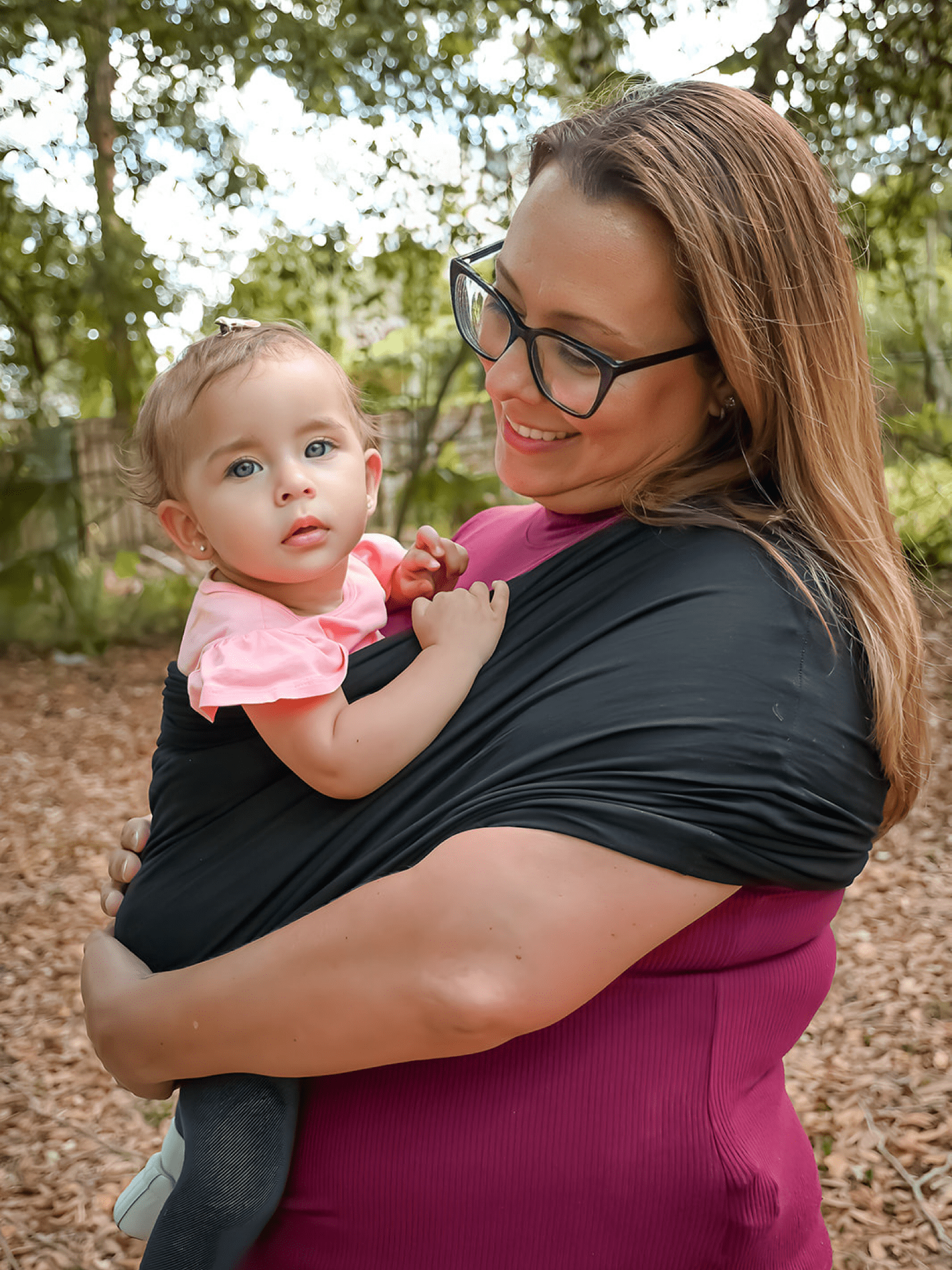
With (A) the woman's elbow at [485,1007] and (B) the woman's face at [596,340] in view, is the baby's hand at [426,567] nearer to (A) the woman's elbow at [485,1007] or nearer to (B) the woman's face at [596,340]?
(B) the woman's face at [596,340]

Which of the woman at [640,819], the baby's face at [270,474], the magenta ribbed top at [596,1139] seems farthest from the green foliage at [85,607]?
the magenta ribbed top at [596,1139]

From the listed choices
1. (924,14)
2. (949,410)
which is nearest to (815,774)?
(924,14)

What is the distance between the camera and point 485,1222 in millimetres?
1204

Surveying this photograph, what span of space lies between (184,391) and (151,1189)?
3.48ft

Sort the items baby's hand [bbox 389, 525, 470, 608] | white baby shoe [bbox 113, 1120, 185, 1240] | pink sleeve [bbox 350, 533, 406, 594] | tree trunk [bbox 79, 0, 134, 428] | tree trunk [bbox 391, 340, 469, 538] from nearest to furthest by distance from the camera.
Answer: white baby shoe [bbox 113, 1120, 185, 1240] → baby's hand [bbox 389, 525, 470, 608] → pink sleeve [bbox 350, 533, 406, 594] → tree trunk [bbox 79, 0, 134, 428] → tree trunk [bbox 391, 340, 469, 538]

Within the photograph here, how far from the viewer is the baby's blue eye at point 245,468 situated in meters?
1.46

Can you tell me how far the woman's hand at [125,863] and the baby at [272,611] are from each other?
23 centimetres

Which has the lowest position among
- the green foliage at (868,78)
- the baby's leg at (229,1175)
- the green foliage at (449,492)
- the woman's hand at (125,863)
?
the green foliage at (449,492)

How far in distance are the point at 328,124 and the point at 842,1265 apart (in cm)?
572

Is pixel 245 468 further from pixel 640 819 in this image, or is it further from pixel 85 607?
pixel 85 607

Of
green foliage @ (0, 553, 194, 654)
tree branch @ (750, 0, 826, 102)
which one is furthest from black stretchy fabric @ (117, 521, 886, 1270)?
Answer: green foliage @ (0, 553, 194, 654)

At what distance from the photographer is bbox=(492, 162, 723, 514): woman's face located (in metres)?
1.26

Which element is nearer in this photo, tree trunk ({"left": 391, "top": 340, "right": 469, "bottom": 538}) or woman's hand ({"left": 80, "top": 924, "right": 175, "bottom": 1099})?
woman's hand ({"left": 80, "top": 924, "right": 175, "bottom": 1099})

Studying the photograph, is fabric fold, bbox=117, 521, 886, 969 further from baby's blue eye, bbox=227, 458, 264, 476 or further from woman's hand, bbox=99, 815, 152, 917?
baby's blue eye, bbox=227, 458, 264, 476
